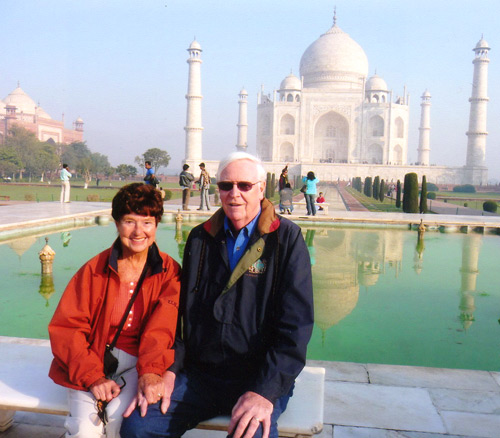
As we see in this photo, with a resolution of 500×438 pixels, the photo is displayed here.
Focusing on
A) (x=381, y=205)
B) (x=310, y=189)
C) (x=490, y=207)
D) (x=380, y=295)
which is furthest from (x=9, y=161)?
(x=380, y=295)

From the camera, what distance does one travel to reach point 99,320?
1.62 metres

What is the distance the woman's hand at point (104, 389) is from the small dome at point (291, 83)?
37485mm

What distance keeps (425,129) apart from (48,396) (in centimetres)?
3939

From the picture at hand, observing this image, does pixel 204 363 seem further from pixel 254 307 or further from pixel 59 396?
pixel 59 396

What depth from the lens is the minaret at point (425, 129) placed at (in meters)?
38.1

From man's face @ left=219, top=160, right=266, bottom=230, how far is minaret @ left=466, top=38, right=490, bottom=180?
107 feet

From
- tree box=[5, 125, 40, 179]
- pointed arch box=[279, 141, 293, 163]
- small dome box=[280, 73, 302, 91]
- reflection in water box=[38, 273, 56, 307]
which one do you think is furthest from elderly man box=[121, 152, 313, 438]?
small dome box=[280, 73, 302, 91]

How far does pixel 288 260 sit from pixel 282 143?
3542 centimetres

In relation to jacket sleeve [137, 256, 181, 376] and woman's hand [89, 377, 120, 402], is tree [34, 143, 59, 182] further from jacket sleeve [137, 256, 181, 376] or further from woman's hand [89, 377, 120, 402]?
woman's hand [89, 377, 120, 402]

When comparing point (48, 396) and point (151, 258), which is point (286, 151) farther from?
point (48, 396)

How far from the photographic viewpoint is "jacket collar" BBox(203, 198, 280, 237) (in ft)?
5.36

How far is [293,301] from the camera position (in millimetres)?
1570

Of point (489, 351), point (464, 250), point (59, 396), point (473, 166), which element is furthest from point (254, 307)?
point (473, 166)

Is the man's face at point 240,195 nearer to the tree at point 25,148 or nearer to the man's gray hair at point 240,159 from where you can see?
the man's gray hair at point 240,159
